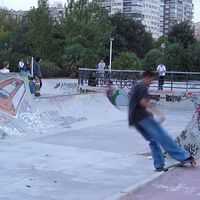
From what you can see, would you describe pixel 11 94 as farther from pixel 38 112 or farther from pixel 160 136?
pixel 160 136

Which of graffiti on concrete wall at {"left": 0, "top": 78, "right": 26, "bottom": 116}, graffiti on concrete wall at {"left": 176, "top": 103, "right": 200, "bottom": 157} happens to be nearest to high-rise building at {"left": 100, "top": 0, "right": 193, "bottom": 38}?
graffiti on concrete wall at {"left": 0, "top": 78, "right": 26, "bottom": 116}

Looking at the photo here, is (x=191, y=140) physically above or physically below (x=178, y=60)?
below

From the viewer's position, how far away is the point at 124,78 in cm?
2523

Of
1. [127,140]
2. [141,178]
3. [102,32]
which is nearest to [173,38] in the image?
[102,32]

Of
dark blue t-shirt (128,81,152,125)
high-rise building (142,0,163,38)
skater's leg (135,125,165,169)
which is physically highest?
high-rise building (142,0,163,38)

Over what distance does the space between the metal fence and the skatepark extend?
24.8ft

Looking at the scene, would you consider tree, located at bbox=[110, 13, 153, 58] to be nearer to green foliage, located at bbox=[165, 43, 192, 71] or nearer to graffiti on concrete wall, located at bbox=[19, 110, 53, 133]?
green foliage, located at bbox=[165, 43, 192, 71]

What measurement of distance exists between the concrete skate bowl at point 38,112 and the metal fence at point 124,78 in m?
8.78

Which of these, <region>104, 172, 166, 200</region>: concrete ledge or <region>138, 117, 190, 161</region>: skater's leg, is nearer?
<region>104, 172, 166, 200</region>: concrete ledge

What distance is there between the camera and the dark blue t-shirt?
23.6 ft

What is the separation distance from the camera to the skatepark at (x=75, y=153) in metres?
6.61

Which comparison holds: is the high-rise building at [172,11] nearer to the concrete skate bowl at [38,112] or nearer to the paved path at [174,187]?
the concrete skate bowl at [38,112]

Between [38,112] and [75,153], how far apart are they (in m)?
3.74

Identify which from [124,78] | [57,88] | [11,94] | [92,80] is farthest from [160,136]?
[57,88]
